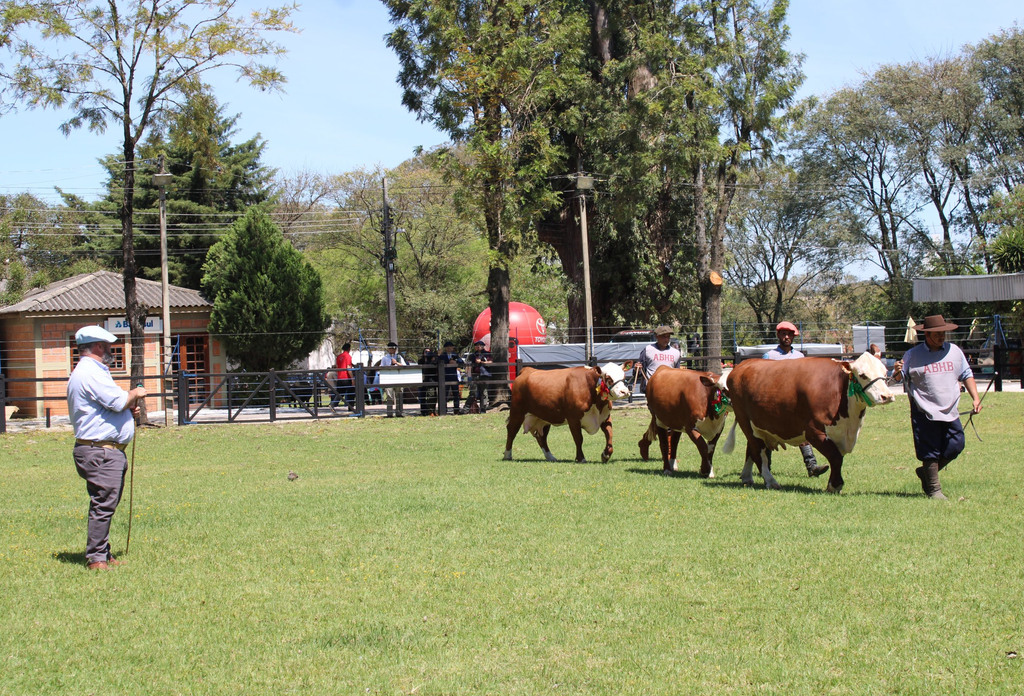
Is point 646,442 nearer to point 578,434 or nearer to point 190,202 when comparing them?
point 578,434

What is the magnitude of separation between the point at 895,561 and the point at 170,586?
17.5ft

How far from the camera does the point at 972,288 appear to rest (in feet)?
107

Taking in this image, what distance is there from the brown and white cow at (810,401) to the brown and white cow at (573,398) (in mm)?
2705

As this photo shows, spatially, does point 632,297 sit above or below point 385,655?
above

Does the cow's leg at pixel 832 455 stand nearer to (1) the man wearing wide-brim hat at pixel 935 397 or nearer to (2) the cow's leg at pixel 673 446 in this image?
(1) the man wearing wide-brim hat at pixel 935 397

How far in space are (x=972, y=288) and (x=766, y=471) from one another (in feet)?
80.3

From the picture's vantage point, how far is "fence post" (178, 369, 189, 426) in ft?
81.7

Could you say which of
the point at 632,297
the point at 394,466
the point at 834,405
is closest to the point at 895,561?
the point at 834,405

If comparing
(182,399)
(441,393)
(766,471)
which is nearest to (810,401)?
(766,471)

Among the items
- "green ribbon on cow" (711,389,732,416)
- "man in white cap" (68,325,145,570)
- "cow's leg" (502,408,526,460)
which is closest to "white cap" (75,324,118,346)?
"man in white cap" (68,325,145,570)

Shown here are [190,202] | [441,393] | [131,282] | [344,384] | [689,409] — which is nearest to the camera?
[689,409]

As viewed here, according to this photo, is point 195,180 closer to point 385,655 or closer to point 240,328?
point 240,328

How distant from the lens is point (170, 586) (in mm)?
7520

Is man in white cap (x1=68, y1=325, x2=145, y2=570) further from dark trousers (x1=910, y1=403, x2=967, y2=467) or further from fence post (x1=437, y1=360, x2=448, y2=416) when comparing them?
fence post (x1=437, y1=360, x2=448, y2=416)
